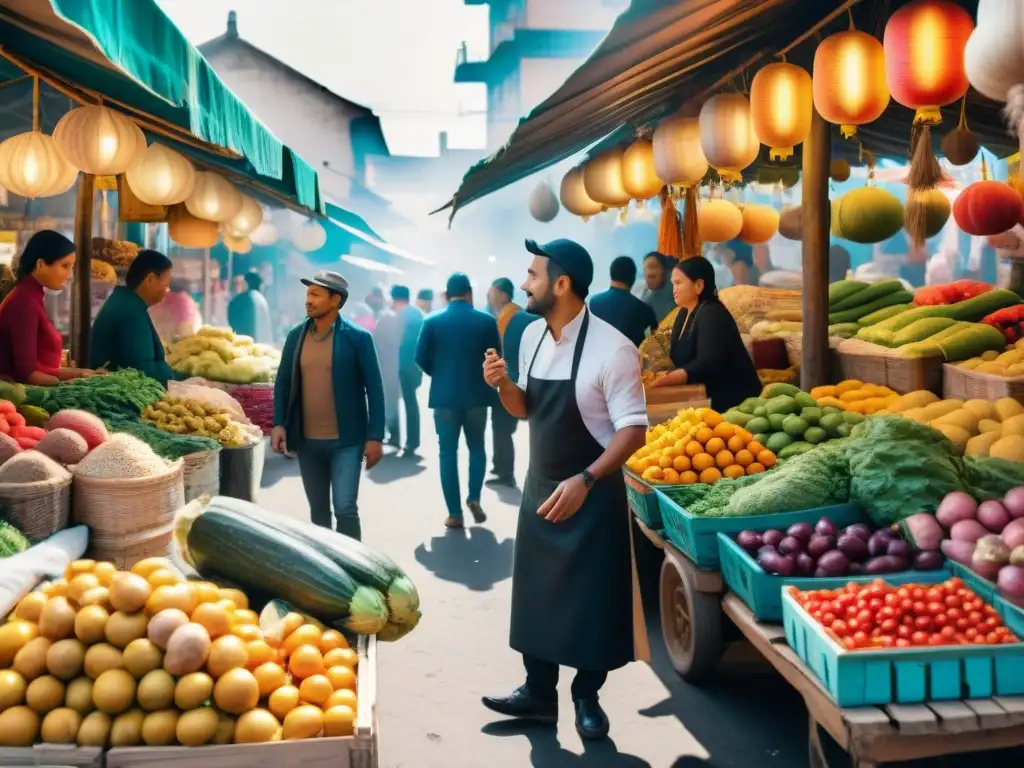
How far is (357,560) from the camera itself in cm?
344

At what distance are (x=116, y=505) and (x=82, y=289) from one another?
519 centimetres

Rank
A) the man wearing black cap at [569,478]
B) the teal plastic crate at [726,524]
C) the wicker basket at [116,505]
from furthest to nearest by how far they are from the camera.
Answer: the teal plastic crate at [726,524]
the man wearing black cap at [569,478]
the wicker basket at [116,505]

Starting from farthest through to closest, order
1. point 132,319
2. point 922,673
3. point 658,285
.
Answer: point 658,285 < point 132,319 < point 922,673

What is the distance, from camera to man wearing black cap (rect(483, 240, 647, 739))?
13.6ft

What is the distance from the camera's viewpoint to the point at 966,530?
3797mm

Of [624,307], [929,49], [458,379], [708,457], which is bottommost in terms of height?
[708,457]

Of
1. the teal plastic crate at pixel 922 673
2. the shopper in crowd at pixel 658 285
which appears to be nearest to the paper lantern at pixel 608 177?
the shopper in crowd at pixel 658 285

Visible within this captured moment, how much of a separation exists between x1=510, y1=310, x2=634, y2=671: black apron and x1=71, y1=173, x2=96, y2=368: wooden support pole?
5.77 meters

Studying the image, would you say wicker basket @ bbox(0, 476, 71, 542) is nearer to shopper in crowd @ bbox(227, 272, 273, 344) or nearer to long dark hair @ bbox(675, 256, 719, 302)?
long dark hair @ bbox(675, 256, 719, 302)

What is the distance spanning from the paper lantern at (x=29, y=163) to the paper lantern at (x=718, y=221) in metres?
5.43

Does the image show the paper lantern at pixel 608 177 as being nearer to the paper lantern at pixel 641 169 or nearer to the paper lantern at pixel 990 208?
the paper lantern at pixel 641 169

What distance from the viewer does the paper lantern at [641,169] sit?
823cm

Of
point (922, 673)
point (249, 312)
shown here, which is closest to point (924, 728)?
point (922, 673)

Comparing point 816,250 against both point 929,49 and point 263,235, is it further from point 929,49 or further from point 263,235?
point 263,235
